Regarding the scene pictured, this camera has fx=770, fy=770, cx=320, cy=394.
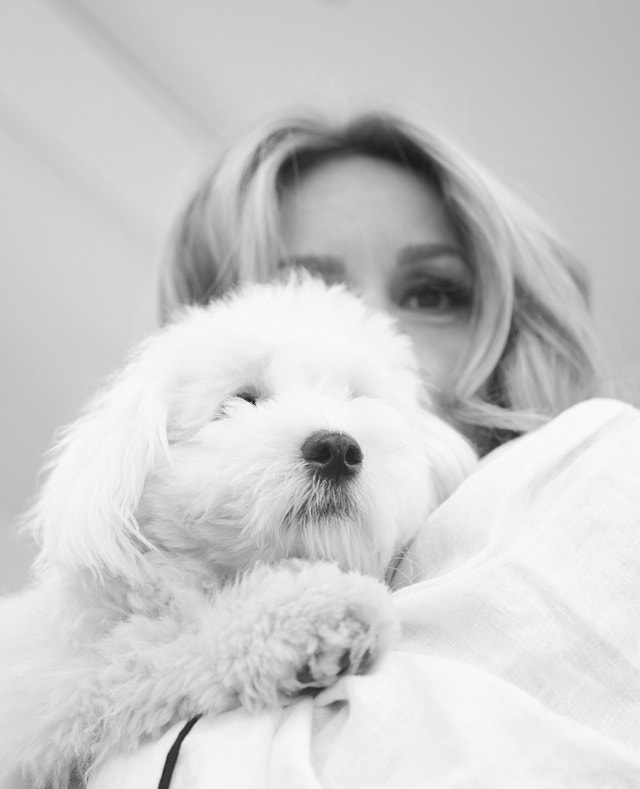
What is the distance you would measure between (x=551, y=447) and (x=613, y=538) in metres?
0.14

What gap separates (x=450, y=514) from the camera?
2.64 ft

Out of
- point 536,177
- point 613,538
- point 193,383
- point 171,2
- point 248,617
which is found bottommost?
point 536,177

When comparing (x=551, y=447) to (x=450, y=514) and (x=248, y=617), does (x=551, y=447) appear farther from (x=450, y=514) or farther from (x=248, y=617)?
(x=248, y=617)

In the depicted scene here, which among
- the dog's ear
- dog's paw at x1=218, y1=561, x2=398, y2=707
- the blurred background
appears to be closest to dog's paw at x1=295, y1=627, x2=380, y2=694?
dog's paw at x1=218, y1=561, x2=398, y2=707

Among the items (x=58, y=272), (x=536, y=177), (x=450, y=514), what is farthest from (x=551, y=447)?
(x=58, y=272)

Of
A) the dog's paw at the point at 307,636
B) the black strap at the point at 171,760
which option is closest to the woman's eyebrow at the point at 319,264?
the dog's paw at the point at 307,636

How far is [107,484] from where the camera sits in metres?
0.78

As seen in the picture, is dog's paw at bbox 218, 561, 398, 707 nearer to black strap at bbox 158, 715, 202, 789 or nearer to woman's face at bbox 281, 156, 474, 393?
black strap at bbox 158, 715, 202, 789

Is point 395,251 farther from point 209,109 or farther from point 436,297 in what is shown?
point 209,109

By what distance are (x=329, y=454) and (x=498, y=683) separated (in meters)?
0.27

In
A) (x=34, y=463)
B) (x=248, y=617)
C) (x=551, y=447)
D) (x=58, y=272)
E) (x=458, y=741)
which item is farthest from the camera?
(x=34, y=463)

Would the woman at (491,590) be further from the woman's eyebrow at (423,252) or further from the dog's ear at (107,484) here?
the dog's ear at (107,484)

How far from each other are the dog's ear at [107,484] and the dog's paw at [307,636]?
165 mm

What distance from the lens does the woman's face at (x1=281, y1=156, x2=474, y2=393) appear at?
1327 mm
